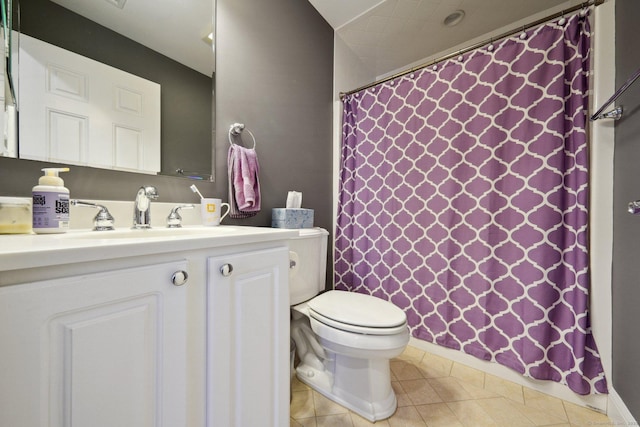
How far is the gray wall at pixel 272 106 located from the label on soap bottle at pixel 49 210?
0.14 meters

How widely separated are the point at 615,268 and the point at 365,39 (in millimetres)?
2008

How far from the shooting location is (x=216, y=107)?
3.83 ft

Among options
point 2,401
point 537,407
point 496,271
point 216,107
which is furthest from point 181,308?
point 537,407

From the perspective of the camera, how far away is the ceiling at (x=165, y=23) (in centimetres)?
84

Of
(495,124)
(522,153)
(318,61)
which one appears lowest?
(522,153)

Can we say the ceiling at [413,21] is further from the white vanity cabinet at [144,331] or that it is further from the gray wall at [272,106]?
the white vanity cabinet at [144,331]

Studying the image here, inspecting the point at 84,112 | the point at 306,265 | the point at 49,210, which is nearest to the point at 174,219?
the point at 49,210

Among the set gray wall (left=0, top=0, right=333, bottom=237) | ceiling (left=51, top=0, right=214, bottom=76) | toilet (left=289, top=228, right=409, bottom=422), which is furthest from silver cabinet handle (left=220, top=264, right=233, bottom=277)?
ceiling (left=51, top=0, right=214, bottom=76)

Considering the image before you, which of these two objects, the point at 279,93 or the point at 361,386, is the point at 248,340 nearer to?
the point at 361,386

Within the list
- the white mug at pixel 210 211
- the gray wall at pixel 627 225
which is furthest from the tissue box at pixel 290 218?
the gray wall at pixel 627 225

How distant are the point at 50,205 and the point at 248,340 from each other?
645 millimetres

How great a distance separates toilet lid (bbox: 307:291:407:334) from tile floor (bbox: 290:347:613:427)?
0.40m

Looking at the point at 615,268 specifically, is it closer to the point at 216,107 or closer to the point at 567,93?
the point at 567,93

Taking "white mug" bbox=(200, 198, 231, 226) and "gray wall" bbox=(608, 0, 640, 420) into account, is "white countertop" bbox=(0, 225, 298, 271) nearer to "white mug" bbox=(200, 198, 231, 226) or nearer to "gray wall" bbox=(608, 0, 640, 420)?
"white mug" bbox=(200, 198, 231, 226)
